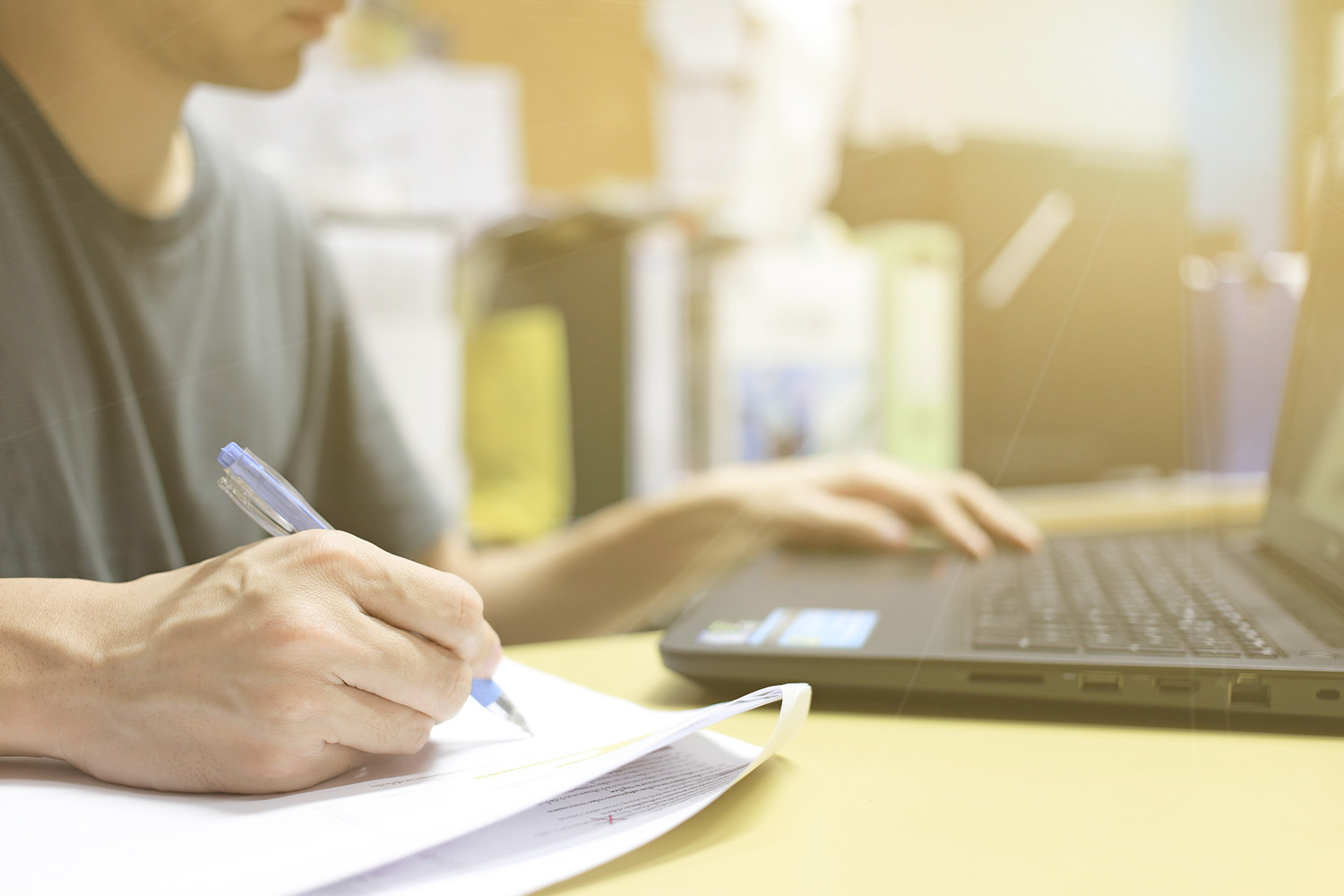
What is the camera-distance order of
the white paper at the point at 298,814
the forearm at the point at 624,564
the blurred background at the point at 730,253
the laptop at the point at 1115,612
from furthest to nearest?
the blurred background at the point at 730,253 → the forearm at the point at 624,564 → the laptop at the point at 1115,612 → the white paper at the point at 298,814

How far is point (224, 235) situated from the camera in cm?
35

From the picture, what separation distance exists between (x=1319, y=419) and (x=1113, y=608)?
0.15m

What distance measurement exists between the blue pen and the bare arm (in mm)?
207

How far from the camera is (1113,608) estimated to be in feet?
1.14

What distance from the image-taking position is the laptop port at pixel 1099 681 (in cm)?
28

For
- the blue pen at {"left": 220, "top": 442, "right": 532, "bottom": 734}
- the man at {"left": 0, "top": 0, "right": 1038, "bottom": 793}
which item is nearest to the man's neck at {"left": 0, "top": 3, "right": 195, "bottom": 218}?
the man at {"left": 0, "top": 0, "right": 1038, "bottom": 793}

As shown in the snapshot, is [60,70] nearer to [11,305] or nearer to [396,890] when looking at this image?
[11,305]

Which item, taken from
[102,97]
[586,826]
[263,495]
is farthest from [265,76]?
[586,826]

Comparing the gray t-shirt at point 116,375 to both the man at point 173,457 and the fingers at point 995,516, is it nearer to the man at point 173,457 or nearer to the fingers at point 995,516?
the man at point 173,457

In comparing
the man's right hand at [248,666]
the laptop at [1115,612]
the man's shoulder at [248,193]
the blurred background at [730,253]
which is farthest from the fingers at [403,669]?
the blurred background at [730,253]

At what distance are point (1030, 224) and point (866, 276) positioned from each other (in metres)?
0.18

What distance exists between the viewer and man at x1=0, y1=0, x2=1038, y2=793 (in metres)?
0.22

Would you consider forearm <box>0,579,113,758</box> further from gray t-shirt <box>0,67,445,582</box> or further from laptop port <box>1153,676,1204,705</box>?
laptop port <box>1153,676,1204,705</box>

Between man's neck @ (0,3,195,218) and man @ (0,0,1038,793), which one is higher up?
man's neck @ (0,3,195,218)
